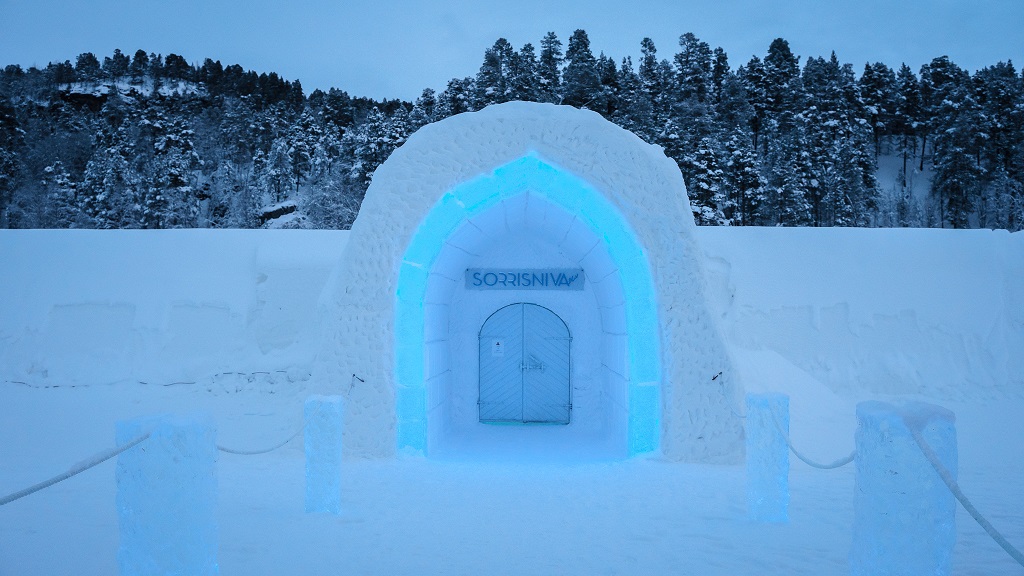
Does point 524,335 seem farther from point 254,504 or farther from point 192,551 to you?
point 192,551

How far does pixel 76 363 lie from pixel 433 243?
765cm

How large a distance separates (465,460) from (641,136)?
26505 mm

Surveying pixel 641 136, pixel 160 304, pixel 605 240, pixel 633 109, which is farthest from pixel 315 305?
pixel 633 109

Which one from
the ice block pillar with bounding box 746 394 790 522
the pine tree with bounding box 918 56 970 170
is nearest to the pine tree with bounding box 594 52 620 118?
the pine tree with bounding box 918 56 970 170

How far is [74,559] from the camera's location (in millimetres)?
4375

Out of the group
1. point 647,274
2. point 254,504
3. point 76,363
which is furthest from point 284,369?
point 647,274

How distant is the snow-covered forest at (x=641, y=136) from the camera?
31.2 m

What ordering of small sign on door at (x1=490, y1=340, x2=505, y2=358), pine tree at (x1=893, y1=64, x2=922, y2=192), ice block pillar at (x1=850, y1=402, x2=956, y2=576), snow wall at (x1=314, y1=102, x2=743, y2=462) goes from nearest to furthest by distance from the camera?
ice block pillar at (x1=850, y1=402, x2=956, y2=576) → snow wall at (x1=314, y1=102, x2=743, y2=462) → small sign on door at (x1=490, y1=340, x2=505, y2=358) → pine tree at (x1=893, y1=64, x2=922, y2=192)

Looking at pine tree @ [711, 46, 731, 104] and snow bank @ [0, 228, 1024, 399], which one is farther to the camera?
pine tree @ [711, 46, 731, 104]

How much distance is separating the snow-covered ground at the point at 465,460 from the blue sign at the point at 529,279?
99.0 inches

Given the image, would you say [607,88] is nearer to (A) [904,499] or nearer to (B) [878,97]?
(B) [878,97]

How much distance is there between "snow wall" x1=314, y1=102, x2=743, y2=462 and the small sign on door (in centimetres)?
212

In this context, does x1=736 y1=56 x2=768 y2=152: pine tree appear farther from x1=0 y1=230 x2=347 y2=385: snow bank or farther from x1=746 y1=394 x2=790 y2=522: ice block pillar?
x1=746 y1=394 x2=790 y2=522: ice block pillar

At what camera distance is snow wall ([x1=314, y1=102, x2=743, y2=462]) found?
7324 millimetres
